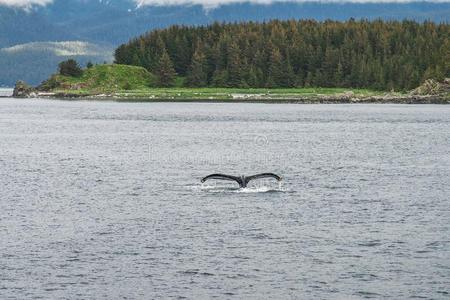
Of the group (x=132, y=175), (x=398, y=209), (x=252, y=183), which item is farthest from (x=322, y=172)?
(x=398, y=209)

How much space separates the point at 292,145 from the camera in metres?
130

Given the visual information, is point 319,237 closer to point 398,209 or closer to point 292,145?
point 398,209

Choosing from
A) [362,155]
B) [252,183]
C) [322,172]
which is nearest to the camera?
[252,183]

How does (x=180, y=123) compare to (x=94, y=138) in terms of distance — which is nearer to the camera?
(x=94, y=138)

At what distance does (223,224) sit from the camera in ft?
201

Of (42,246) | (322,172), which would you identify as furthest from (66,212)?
(322,172)

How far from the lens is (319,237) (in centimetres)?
5675

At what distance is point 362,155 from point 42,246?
216ft

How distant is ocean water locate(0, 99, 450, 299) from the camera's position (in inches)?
1829

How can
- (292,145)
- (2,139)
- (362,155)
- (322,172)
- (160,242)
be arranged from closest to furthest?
1. (160,242)
2. (322,172)
3. (362,155)
4. (292,145)
5. (2,139)

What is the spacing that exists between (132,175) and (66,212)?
24.5 metres

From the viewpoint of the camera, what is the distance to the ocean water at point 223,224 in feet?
152

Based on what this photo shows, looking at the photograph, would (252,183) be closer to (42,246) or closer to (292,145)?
(42,246)

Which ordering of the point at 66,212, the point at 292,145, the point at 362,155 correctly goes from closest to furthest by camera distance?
the point at 66,212 → the point at 362,155 → the point at 292,145
